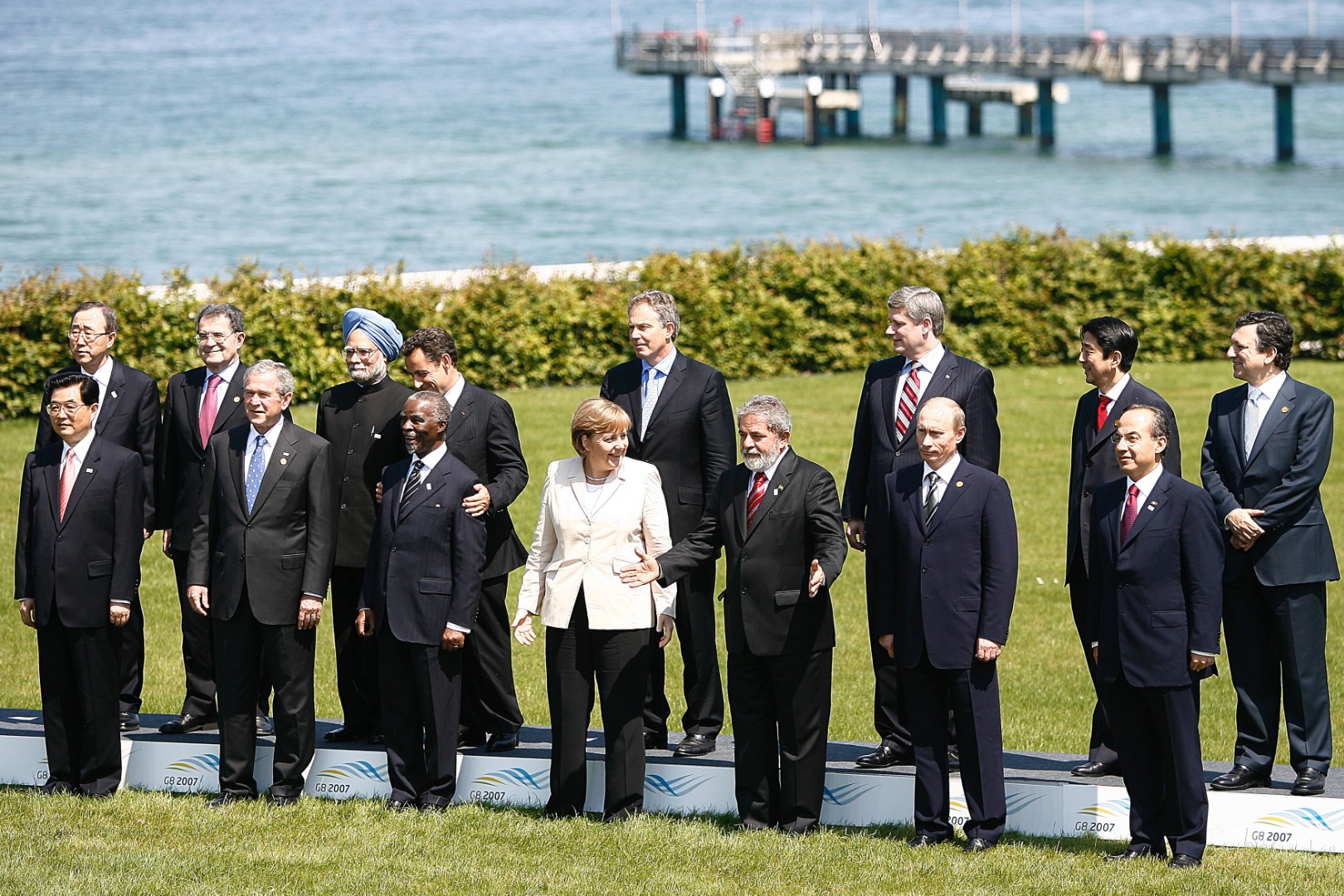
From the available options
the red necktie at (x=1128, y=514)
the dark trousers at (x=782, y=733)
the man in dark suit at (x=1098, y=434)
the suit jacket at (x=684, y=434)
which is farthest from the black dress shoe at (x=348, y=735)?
the red necktie at (x=1128, y=514)

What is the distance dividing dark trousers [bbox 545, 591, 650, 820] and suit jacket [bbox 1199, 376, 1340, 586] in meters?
2.79

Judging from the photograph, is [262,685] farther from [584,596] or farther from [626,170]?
[626,170]

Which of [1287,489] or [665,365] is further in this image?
[665,365]

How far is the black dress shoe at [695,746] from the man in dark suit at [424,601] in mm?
1174

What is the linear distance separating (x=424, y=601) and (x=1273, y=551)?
153 inches

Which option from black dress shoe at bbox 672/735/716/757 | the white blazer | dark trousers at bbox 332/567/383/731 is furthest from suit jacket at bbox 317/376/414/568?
black dress shoe at bbox 672/735/716/757

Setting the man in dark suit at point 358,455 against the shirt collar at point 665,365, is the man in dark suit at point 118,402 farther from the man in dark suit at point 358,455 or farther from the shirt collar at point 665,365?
the shirt collar at point 665,365

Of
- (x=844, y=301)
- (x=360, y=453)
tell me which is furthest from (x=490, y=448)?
(x=844, y=301)

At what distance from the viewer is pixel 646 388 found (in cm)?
816

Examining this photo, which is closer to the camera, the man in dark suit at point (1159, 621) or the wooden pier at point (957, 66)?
the man in dark suit at point (1159, 621)

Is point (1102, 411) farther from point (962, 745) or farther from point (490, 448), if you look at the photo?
point (490, 448)

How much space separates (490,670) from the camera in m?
8.14

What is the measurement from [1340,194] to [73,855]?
2241 inches

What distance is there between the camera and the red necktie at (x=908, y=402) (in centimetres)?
782
